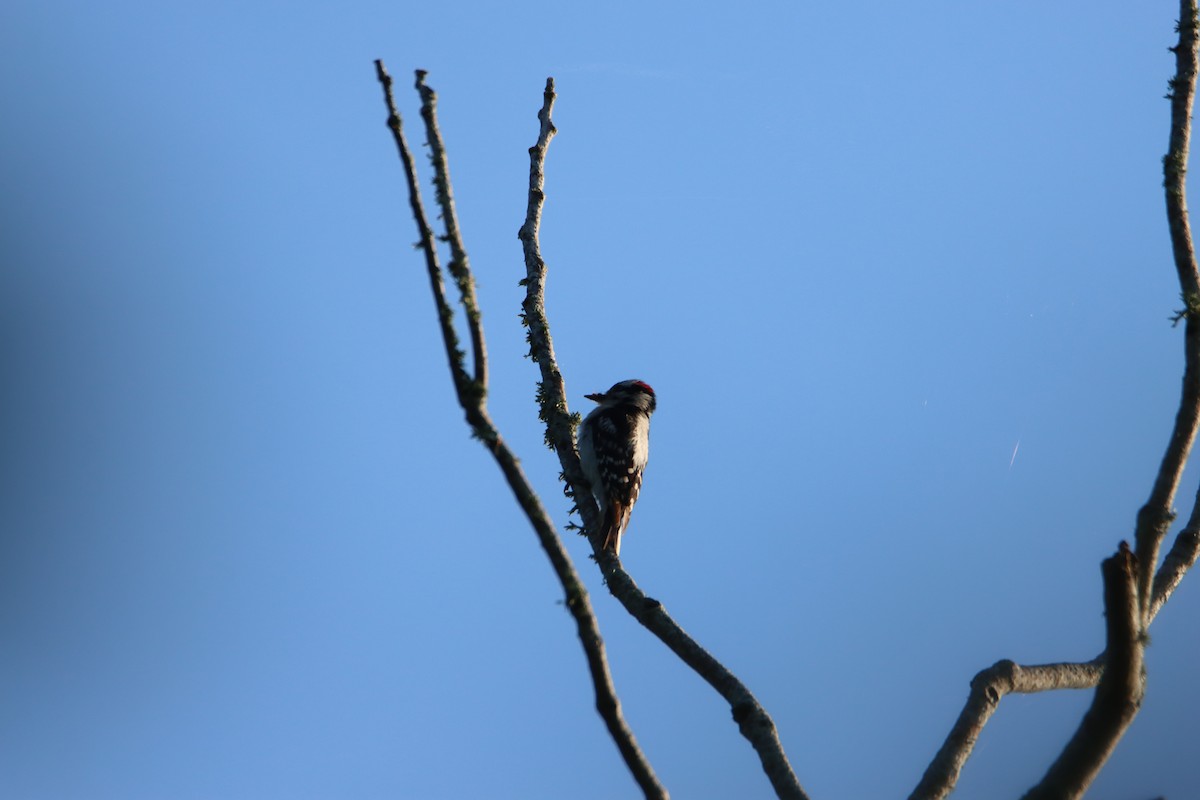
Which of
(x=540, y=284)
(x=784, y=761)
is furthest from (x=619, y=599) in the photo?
(x=540, y=284)

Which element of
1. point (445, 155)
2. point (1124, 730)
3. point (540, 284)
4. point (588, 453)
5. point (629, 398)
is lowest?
point (1124, 730)

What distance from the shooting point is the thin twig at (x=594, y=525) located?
3.92m

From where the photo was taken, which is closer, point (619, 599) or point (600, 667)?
point (600, 667)

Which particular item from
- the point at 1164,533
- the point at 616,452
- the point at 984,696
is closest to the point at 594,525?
the point at 984,696

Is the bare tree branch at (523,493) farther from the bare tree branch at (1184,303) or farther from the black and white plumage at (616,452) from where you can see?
the black and white plumage at (616,452)

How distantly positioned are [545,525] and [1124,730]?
1.61 metres

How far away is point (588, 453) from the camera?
9.14 metres

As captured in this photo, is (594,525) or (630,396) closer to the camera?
(594,525)

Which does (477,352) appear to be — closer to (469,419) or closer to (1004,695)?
(469,419)

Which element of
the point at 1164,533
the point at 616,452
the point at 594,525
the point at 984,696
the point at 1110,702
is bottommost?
the point at 1110,702

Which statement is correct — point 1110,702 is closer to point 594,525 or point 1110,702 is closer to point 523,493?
point 523,493

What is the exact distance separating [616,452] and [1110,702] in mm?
6246

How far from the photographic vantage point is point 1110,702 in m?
2.91

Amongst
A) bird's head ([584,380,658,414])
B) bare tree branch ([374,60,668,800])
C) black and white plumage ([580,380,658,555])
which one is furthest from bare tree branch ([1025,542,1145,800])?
bird's head ([584,380,658,414])
